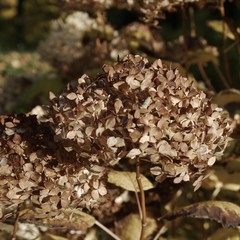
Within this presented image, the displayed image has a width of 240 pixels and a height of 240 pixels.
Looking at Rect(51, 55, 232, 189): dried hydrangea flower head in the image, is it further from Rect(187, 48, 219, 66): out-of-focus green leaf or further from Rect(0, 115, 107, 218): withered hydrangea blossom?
Rect(187, 48, 219, 66): out-of-focus green leaf

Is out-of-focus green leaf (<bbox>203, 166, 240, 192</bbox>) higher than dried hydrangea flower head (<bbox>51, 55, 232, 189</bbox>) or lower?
lower

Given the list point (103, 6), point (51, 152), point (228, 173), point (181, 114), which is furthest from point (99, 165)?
point (103, 6)

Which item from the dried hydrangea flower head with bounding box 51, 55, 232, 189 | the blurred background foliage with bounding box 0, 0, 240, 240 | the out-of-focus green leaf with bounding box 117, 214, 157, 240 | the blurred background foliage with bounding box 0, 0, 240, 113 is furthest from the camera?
the blurred background foliage with bounding box 0, 0, 240, 113

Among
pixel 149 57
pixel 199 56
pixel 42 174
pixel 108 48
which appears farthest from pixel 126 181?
pixel 108 48

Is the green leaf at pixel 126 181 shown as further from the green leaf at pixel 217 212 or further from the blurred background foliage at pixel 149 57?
the blurred background foliage at pixel 149 57

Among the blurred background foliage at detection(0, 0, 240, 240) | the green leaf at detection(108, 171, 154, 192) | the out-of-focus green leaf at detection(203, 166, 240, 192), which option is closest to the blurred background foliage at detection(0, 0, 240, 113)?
the blurred background foliage at detection(0, 0, 240, 240)

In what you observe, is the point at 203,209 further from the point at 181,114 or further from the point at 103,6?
the point at 103,6

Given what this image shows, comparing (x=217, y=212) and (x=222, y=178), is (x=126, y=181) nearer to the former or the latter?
(x=217, y=212)
